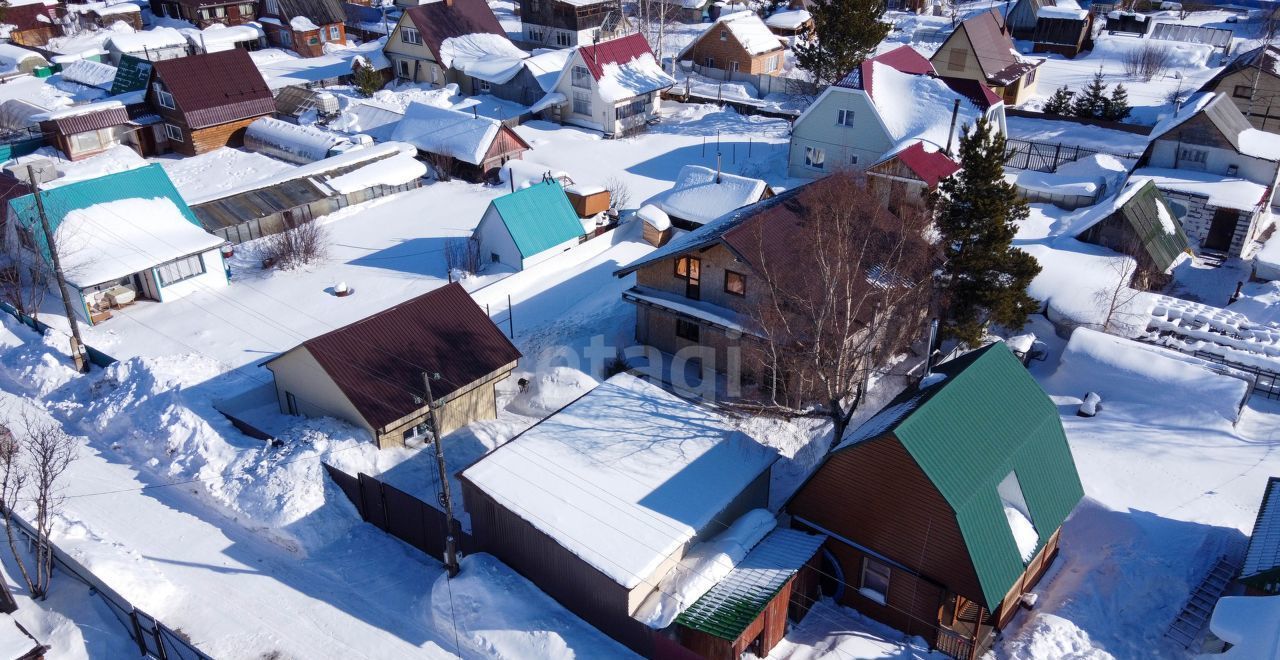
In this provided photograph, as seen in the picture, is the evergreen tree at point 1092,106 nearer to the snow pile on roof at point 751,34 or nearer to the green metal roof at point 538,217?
the snow pile on roof at point 751,34

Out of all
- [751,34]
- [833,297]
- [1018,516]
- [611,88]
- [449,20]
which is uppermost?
[449,20]

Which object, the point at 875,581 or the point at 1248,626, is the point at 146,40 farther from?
the point at 1248,626

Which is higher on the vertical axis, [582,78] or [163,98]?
[582,78]

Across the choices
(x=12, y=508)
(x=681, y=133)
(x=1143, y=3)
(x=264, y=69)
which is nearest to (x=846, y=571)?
(x=12, y=508)

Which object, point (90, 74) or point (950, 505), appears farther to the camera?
point (90, 74)

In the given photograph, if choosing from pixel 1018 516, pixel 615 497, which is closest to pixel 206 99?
pixel 615 497

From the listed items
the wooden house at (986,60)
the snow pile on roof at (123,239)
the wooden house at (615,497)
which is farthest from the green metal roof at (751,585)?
the wooden house at (986,60)
